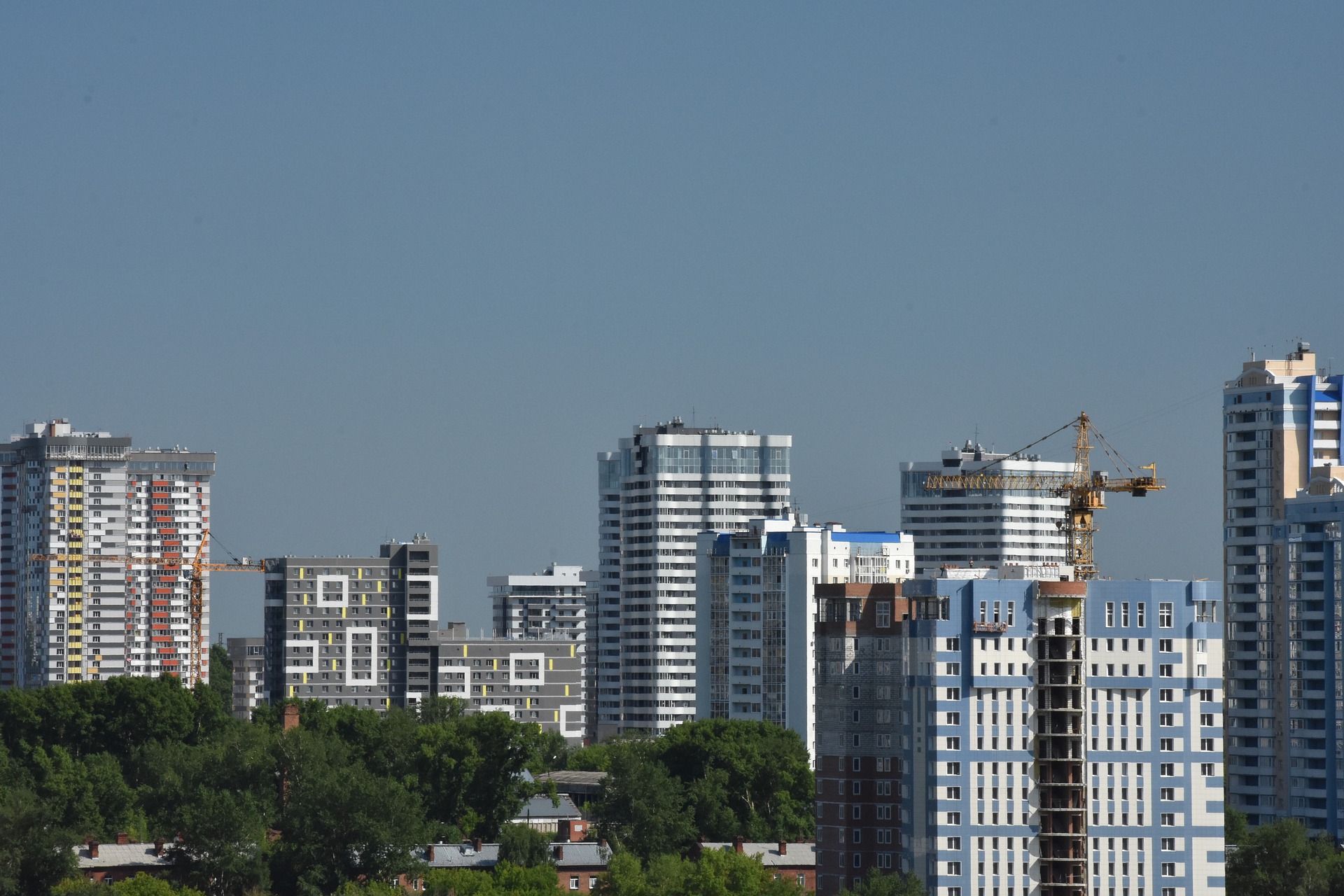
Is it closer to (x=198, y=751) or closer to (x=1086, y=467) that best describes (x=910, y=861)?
(x=1086, y=467)

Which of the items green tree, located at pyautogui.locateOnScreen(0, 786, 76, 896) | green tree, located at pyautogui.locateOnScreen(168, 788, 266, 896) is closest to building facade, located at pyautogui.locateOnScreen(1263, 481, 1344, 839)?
green tree, located at pyautogui.locateOnScreen(168, 788, 266, 896)

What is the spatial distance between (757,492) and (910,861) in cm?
9640

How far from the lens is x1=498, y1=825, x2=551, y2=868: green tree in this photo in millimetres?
113500

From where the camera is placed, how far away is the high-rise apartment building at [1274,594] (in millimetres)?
124250

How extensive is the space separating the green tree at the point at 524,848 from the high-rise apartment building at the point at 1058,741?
2050 centimetres

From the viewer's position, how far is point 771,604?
6230 inches

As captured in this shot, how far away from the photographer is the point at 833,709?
102812mm

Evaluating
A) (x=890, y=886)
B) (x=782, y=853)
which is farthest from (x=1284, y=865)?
(x=782, y=853)

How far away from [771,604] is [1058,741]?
61.5m

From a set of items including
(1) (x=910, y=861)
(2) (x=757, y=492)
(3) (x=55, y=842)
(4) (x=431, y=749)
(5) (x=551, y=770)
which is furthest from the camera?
(2) (x=757, y=492)

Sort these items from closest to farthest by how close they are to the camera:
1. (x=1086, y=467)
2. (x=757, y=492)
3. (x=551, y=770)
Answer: (x=1086, y=467), (x=551, y=770), (x=757, y=492)

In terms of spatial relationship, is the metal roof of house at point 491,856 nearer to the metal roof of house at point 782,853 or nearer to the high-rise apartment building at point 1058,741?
the metal roof of house at point 782,853

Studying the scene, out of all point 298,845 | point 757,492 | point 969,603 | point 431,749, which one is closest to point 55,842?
point 298,845

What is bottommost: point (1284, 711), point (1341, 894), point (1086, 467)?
point (1341, 894)
